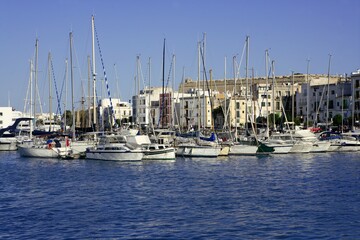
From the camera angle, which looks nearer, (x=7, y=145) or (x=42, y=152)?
(x=42, y=152)

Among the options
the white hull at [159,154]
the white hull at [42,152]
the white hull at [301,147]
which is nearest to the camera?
the white hull at [159,154]

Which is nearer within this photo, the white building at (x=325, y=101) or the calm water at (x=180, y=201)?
the calm water at (x=180, y=201)

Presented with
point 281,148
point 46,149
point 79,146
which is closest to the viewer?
point 46,149

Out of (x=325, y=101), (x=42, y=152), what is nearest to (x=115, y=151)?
(x=42, y=152)

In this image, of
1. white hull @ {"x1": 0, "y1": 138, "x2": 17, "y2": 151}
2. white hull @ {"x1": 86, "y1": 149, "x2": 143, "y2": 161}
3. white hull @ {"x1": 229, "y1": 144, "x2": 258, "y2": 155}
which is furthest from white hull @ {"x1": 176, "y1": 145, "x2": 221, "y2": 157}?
white hull @ {"x1": 0, "y1": 138, "x2": 17, "y2": 151}

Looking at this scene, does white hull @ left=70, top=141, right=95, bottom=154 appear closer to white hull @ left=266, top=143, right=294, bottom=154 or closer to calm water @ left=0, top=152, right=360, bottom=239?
calm water @ left=0, top=152, right=360, bottom=239

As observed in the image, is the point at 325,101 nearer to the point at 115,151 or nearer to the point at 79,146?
the point at 79,146

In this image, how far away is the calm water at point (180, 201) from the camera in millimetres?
25297

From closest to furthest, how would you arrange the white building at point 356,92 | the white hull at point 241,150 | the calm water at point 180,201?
1. the calm water at point 180,201
2. the white hull at point 241,150
3. the white building at point 356,92

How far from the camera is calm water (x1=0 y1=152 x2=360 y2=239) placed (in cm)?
2530

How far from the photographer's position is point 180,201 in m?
32.6

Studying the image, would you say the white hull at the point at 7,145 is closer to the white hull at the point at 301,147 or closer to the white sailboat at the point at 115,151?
the white sailboat at the point at 115,151

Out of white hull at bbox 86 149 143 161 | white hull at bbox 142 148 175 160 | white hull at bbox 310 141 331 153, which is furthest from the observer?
white hull at bbox 310 141 331 153

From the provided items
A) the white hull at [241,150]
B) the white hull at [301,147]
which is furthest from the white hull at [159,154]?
the white hull at [301,147]
